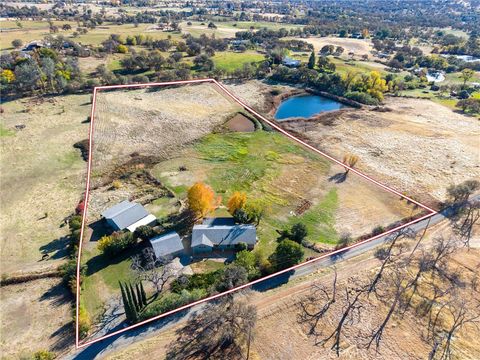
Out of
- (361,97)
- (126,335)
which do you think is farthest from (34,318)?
(361,97)

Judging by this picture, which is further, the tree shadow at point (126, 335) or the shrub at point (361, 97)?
the shrub at point (361, 97)

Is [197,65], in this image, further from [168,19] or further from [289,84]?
[168,19]

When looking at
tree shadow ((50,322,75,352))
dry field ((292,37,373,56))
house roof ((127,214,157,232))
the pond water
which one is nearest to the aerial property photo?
tree shadow ((50,322,75,352))

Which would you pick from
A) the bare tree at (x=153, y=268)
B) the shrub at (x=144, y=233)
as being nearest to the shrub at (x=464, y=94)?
the shrub at (x=144, y=233)

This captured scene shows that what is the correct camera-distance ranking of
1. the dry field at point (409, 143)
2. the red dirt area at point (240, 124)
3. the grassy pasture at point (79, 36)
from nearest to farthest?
the dry field at point (409, 143), the red dirt area at point (240, 124), the grassy pasture at point (79, 36)

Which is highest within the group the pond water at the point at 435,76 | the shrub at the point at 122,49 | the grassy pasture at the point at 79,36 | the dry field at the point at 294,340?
the grassy pasture at the point at 79,36

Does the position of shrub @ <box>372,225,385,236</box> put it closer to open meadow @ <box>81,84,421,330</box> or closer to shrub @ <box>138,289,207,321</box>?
open meadow @ <box>81,84,421,330</box>

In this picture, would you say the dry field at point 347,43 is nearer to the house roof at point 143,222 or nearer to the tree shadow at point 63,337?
the house roof at point 143,222
